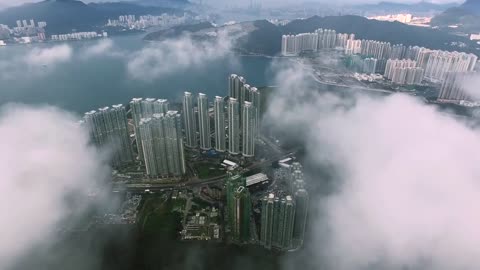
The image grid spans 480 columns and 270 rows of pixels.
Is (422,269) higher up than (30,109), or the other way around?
(30,109)

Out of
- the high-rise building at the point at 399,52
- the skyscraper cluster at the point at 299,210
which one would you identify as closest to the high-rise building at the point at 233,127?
the skyscraper cluster at the point at 299,210

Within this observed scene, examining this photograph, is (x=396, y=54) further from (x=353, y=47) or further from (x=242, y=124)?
(x=242, y=124)

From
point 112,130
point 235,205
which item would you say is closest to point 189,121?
point 112,130

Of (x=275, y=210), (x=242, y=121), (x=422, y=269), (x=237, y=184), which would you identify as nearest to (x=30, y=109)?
(x=242, y=121)

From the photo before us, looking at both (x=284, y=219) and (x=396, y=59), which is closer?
A: (x=284, y=219)

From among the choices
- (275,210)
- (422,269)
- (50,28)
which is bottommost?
(422,269)

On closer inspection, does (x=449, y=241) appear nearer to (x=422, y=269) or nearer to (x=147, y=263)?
(x=422, y=269)

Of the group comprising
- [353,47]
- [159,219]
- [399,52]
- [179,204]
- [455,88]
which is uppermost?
[353,47]
